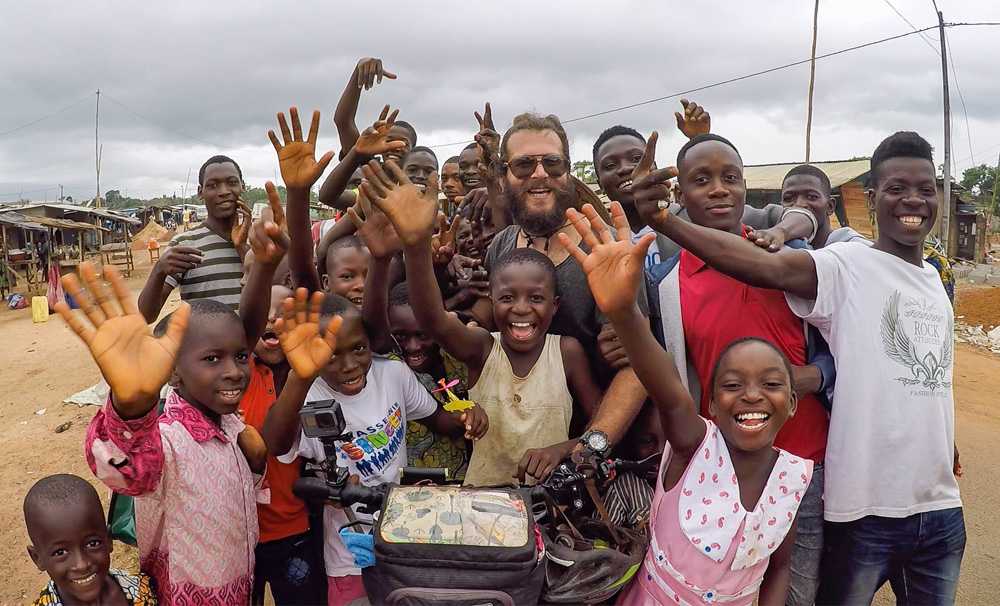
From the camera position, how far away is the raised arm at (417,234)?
96.4 inches

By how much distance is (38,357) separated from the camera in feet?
33.8

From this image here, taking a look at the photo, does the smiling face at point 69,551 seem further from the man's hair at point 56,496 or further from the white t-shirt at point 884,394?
the white t-shirt at point 884,394

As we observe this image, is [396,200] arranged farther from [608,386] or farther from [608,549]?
[608,549]

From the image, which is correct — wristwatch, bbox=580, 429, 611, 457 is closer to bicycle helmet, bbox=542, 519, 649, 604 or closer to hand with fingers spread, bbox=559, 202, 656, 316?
bicycle helmet, bbox=542, 519, 649, 604

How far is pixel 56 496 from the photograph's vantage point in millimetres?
1983

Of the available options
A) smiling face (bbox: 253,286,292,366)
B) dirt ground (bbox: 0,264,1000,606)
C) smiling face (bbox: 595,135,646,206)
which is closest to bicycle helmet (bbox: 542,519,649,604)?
smiling face (bbox: 253,286,292,366)

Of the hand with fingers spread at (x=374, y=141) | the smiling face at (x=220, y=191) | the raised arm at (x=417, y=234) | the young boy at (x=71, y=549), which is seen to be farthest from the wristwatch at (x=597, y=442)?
the smiling face at (x=220, y=191)

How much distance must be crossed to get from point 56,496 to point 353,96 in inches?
125

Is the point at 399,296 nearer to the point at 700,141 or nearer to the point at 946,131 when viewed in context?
the point at 700,141

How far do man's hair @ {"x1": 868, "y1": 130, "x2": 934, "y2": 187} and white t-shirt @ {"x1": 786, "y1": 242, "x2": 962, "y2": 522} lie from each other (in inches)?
16.4

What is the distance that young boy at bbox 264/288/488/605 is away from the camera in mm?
2213

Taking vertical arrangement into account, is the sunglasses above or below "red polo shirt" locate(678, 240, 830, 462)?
above

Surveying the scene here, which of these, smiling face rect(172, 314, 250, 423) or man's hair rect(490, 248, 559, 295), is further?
man's hair rect(490, 248, 559, 295)

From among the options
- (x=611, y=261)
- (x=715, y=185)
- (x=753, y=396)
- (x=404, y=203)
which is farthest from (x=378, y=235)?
(x=753, y=396)
